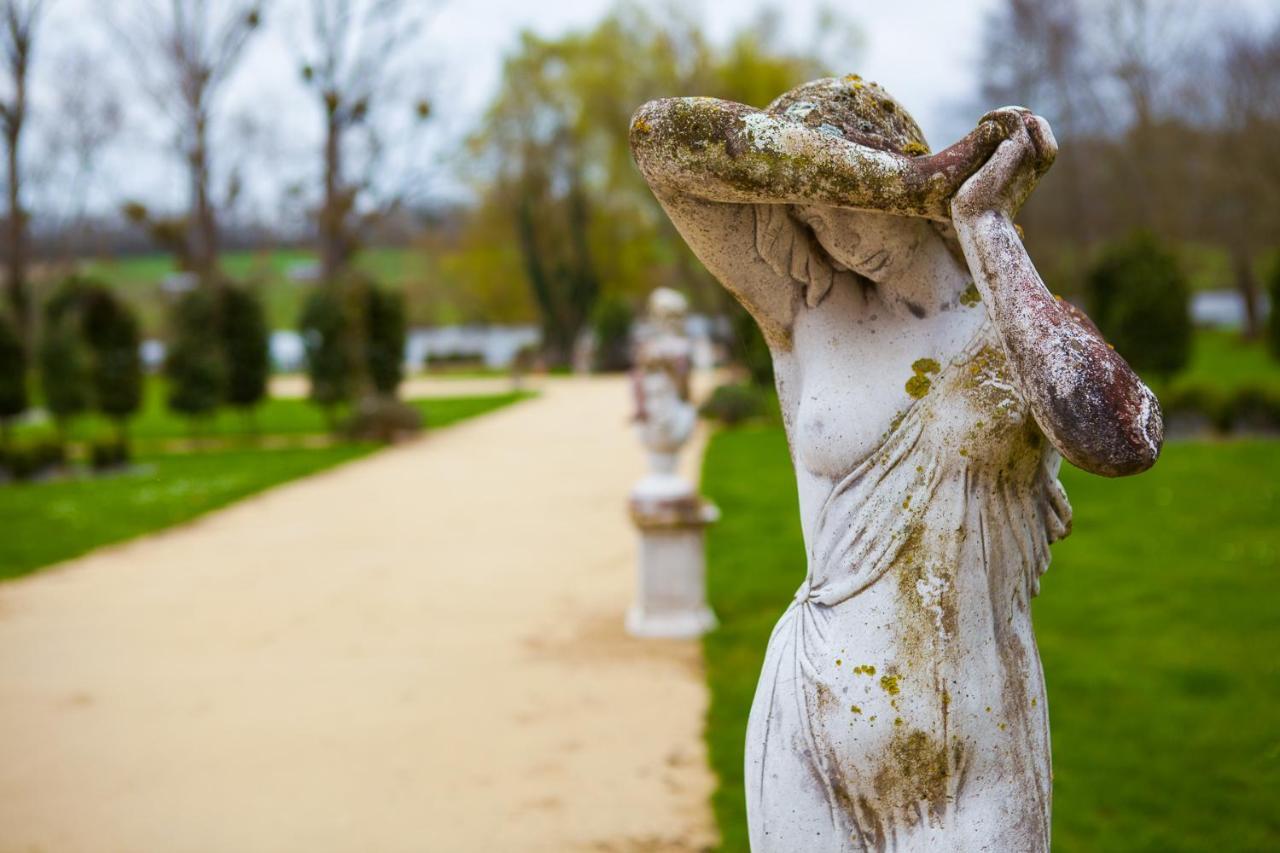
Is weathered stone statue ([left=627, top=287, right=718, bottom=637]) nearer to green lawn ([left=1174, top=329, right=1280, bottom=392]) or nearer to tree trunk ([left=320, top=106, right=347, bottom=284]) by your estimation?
green lawn ([left=1174, top=329, right=1280, bottom=392])

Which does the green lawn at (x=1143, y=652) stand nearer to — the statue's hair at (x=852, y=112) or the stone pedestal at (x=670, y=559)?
the stone pedestal at (x=670, y=559)

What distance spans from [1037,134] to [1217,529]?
10631mm

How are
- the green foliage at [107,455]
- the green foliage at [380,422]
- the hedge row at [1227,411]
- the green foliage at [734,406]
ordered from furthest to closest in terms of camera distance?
the green foliage at [734,406] < the green foliage at [380,422] < the green foliage at [107,455] < the hedge row at [1227,411]

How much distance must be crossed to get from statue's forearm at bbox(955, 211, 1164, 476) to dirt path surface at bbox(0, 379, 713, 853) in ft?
13.2

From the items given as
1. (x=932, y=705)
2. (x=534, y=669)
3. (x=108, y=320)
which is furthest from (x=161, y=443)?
(x=932, y=705)

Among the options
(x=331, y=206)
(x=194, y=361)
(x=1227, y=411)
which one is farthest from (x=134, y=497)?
(x=331, y=206)

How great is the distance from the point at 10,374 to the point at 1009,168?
72.4ft

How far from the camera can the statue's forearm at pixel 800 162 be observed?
1756 mm

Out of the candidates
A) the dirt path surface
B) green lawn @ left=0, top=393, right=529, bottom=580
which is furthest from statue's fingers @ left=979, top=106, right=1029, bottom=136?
green lawn @ left=0, top=393, right=529, bottom=580

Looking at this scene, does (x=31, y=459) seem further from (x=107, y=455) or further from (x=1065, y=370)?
(x=1065, y=370)

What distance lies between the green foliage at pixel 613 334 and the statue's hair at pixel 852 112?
129 feet

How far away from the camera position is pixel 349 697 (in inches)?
293

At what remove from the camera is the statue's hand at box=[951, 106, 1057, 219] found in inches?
67.4

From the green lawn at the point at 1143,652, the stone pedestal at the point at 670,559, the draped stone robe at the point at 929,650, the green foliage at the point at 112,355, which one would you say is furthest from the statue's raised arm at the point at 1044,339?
the green foliage at the point at 112,355
